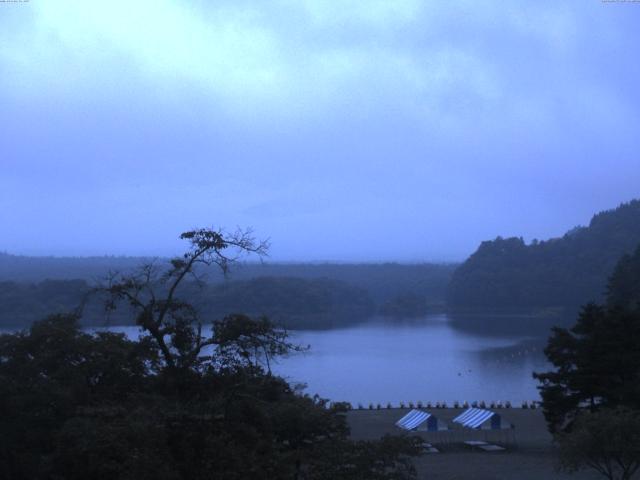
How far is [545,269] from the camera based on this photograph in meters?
61.7

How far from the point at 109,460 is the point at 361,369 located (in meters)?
22.3

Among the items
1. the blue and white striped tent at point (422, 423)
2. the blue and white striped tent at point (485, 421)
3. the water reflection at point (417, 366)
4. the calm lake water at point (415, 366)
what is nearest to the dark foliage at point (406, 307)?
the calm lake water at point (415, 366)

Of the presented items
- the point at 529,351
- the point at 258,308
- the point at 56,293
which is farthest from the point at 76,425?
the point at 258,308

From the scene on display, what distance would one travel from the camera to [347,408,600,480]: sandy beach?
1141 cm

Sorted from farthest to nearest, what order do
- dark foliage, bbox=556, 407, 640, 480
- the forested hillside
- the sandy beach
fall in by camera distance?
the forested hillside < the sandy beach < dark foliage, bbox=556, 407, 640, 480

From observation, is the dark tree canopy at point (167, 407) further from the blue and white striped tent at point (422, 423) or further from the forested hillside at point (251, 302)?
the forested hillside at point (251, 302)

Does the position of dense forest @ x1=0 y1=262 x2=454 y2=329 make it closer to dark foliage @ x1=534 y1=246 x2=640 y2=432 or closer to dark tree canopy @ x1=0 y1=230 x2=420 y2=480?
dark foliage @ x1=534 y1=246 x2=640 y2=432

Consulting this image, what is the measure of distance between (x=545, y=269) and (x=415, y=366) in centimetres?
3572

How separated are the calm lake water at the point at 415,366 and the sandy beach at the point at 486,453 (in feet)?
7.16

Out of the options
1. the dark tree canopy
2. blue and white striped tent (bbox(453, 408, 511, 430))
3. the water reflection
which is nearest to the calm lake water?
the water reflection

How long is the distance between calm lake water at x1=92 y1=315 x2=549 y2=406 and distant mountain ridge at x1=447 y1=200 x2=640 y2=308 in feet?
62.7

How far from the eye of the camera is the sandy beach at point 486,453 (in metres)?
11.4

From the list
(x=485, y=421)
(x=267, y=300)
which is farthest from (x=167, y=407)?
(x=267, y=300)

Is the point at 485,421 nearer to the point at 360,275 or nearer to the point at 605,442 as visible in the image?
the point at 605,442
